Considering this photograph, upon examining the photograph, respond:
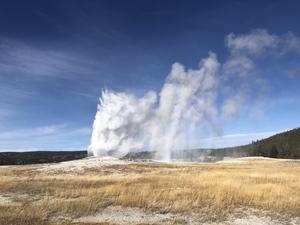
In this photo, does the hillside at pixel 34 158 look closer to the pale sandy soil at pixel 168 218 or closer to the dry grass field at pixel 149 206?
the dry grass field at pixel 149 206

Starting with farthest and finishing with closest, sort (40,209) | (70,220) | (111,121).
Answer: (111,121) → (40,209) → (70,220)

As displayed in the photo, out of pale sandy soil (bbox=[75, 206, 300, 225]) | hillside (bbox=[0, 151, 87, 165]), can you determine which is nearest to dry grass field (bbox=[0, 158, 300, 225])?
pale sandy soil (bbox=[75, 206, 300, 225])

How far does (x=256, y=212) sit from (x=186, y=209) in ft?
9.58

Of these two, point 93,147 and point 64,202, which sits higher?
point 93,147

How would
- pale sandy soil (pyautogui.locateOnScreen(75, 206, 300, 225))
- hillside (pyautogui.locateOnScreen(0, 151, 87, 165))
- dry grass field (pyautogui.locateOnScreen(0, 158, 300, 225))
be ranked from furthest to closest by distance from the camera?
hillside (pyautogui.locateOnScreen(0, 151, 87, 165))
dry grass field (pyautogui.locateOnScreen(0, 158, 300, 225))
pale sandy soil (pyautogui.locateOnScreen(75, 206, 300, 225))

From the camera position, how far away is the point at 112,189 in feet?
79.3

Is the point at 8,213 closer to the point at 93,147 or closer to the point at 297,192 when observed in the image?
the point at 297,192

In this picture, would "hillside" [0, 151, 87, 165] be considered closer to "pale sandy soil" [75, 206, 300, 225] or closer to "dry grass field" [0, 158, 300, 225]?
"dry grass field" [0, 158, 300, 225]

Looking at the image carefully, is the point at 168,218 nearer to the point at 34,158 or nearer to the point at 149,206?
the point at 149,206

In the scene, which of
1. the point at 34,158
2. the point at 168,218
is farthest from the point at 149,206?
the point at 34,158

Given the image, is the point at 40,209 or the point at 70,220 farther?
the point at 40,209

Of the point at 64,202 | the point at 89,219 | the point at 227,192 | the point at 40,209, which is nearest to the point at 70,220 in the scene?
the point at 89,219

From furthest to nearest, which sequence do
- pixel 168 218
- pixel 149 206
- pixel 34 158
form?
1. pixel 34 158
2. pixel 149 206
3. pixel 168 218

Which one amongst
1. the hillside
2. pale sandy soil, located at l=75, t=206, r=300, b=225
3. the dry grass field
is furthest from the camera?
the hillside
